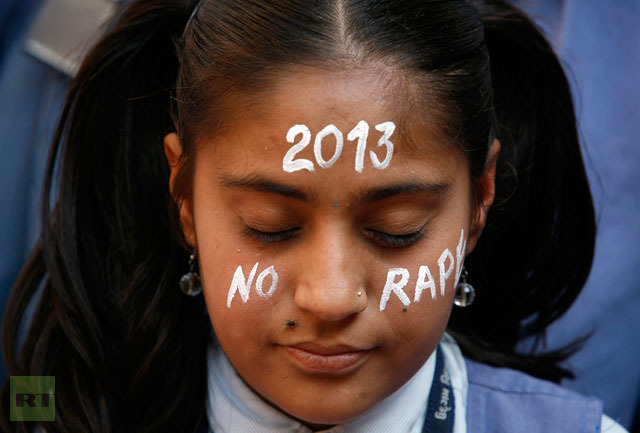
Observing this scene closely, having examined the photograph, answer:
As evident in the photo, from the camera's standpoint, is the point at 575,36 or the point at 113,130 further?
the point at 575,36

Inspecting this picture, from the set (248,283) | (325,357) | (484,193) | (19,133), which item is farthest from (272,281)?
→ (19,133)

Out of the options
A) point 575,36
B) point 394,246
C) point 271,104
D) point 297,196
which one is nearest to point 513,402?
point 394,246

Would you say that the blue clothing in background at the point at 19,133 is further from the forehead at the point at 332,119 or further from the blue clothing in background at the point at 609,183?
the blue clothing in background at the point at 609,183

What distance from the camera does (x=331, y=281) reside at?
1.02 metres

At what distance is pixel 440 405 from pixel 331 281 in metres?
0.47

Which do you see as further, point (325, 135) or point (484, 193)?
point (484, 193)

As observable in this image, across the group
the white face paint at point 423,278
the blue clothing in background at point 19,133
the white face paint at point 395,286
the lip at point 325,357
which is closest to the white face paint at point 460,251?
the white face paint at point 423,278

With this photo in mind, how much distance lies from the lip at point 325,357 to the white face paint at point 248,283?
0.10 meters

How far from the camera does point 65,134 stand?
4.91 ft

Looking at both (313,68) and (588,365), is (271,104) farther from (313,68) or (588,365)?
(588,365)

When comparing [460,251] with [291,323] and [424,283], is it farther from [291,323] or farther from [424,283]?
[291,323]

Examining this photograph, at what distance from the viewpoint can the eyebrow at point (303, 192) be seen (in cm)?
105

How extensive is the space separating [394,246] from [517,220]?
0.58m

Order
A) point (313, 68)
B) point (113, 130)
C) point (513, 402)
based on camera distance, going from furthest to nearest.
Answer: point (113, 130)
point (513, 402)
point (313, 68)
